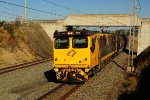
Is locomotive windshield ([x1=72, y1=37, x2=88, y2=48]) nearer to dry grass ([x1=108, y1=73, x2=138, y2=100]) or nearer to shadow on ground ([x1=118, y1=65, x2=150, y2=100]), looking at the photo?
dry grass ([x1=108, y1=73, x2=138, y2=100])

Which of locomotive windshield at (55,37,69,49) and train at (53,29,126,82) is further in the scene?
locomotive windshield at (55,37,69,49)

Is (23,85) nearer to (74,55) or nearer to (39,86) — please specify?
(39,86)

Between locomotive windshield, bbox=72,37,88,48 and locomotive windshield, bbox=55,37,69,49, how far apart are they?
467 millimetres

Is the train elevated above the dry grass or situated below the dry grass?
above

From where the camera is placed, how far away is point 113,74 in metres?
22.4

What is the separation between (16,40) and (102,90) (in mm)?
23509

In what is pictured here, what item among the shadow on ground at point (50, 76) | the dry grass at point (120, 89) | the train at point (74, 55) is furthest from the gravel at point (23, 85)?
the dry grass at point (120, 89)

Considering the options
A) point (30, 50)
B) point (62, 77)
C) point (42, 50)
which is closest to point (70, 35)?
point (62, 77)

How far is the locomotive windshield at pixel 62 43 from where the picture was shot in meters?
18.5

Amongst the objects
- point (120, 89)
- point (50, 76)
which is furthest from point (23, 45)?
point (120, 89)

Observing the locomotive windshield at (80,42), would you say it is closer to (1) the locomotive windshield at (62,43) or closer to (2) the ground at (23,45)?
(1) the locomotive windshield at (62,43)

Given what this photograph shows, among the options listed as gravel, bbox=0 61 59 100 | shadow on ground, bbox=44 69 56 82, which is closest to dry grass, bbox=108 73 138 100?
gravel, bbox=0 61 59 100

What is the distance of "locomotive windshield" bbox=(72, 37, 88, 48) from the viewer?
18062 millimetres

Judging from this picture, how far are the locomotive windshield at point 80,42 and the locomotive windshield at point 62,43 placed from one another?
467mm
